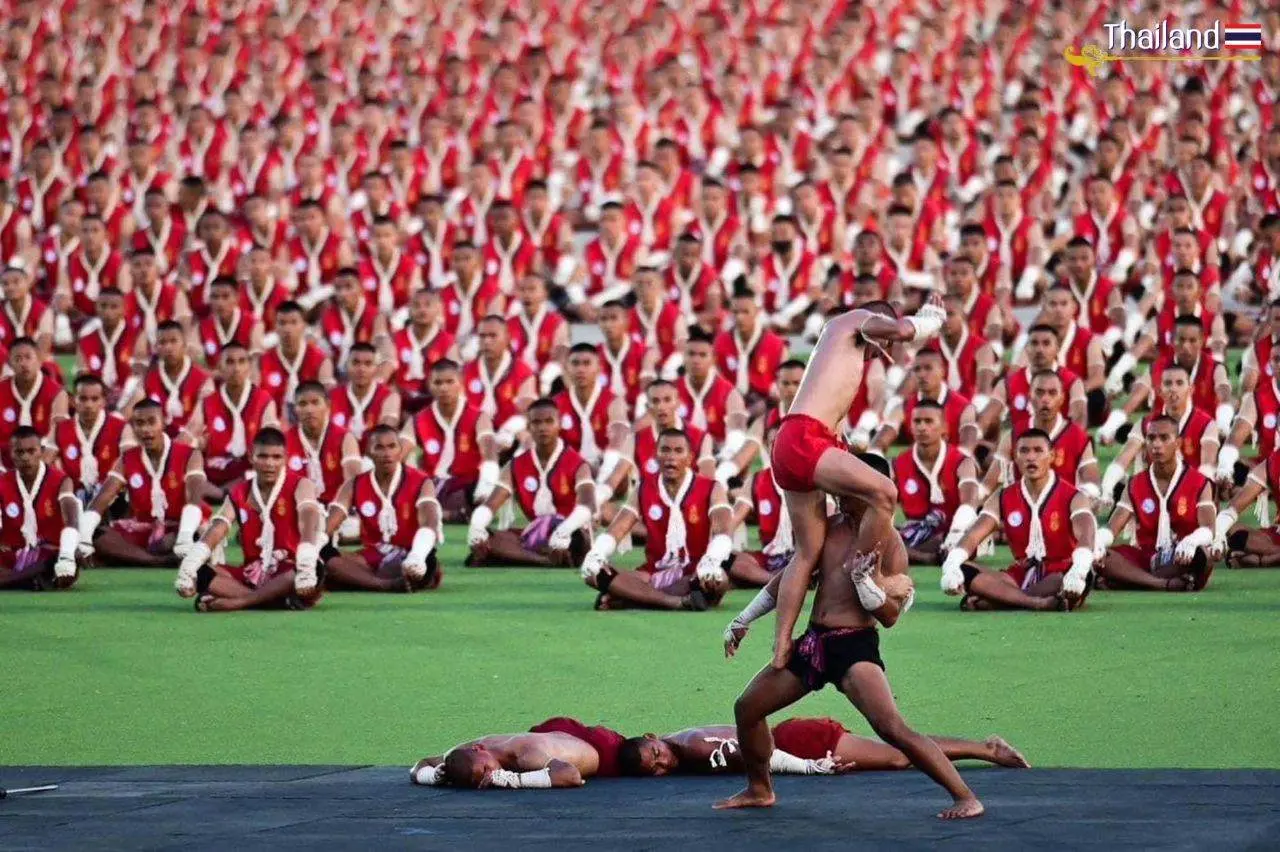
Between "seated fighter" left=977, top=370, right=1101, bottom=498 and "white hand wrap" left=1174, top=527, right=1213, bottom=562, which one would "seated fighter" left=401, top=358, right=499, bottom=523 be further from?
"white hand wrap" left=1174, top=527, right=1213, bottom=562

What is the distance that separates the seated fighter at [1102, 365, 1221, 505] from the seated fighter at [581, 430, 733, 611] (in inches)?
81.0

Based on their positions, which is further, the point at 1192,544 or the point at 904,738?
the point at 1192,544

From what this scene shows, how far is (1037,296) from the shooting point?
51.1 ft


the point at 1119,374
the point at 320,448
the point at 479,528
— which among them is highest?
the point at 1119,374

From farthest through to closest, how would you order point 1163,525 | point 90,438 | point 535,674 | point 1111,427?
point 1111,427 → point 90,438 → point 1163,525 → point 535,674

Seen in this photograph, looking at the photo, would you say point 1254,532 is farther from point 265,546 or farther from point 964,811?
point 964,811

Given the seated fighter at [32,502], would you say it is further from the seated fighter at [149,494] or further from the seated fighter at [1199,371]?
the seated fighter at [1199,371]

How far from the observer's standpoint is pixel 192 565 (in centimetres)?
1045

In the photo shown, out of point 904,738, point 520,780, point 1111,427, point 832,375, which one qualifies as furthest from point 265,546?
point 904,738

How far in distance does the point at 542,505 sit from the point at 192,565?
7.01ft

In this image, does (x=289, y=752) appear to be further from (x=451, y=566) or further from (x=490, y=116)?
(x=490, y=116)

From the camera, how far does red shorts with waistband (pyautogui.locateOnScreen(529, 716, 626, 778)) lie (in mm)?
6828

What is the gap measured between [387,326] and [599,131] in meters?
3.93

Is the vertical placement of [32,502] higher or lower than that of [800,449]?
lower
